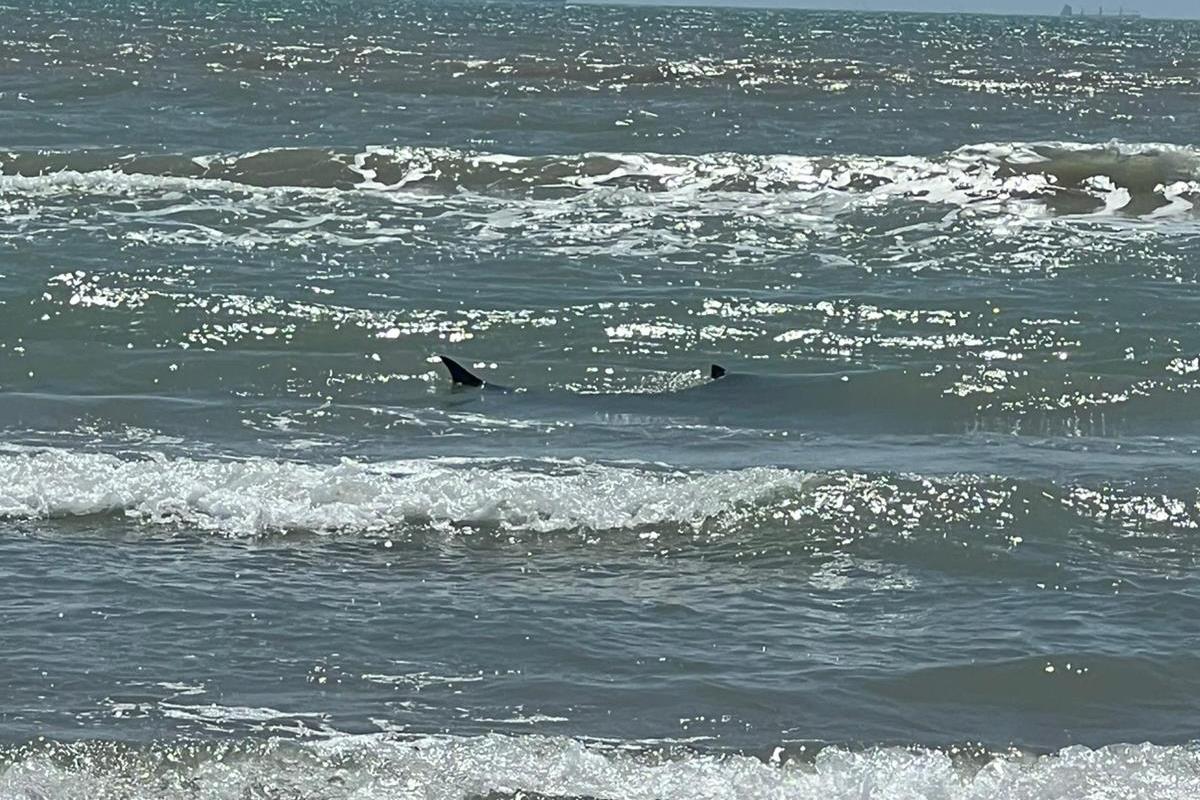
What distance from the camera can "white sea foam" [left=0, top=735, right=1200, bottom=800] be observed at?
4773 mm

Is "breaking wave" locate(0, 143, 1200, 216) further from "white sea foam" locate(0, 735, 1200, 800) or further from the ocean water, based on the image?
"white sea foam" locate(0, 735, 1200, 800)

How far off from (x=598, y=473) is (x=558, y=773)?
10.2ft

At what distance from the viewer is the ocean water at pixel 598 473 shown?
5180mm

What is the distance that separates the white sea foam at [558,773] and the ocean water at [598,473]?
1cm

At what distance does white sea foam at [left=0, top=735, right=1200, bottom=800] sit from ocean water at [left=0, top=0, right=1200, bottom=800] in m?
0.01

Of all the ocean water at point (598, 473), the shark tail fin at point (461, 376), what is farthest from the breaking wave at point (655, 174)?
the shark tail fin at point (461, 376)

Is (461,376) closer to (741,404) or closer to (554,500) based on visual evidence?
(741,404)

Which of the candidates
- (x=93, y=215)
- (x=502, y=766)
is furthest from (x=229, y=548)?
(x=93, y=215)

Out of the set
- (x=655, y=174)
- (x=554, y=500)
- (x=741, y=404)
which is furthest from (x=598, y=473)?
(x=655, y=174)

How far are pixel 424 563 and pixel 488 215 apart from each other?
10.2m

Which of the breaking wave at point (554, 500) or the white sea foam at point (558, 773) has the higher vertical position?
the breaking wave at point (554, 500)

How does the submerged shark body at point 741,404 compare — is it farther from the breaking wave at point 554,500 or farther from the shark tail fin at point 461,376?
the breaking wave at point 554,500

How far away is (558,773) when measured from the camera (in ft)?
16.0

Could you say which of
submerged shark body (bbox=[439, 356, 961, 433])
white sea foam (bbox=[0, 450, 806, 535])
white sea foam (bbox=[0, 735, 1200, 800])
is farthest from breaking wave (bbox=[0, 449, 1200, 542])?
white sea foam (bbox=[0, 735, 1200, 800])
